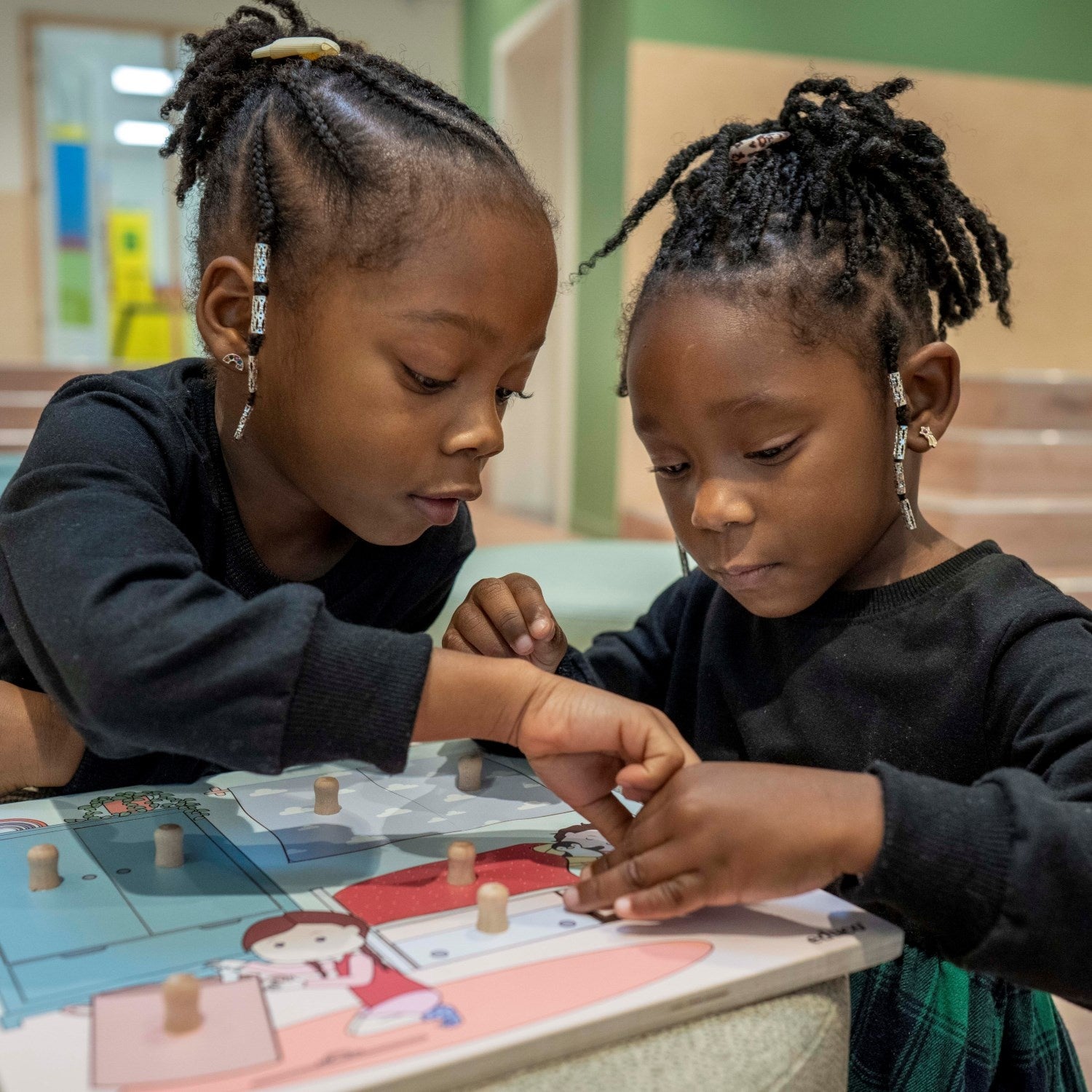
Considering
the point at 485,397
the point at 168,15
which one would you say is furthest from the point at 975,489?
the point at 168,15

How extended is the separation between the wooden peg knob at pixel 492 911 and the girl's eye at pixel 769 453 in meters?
0.35

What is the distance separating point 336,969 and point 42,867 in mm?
185

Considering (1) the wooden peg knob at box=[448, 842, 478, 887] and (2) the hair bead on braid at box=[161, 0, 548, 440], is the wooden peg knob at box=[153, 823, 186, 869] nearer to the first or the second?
(1) the wooden peg knob at box=[448, 842, 478, 887]

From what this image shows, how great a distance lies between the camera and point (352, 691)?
0.55 m

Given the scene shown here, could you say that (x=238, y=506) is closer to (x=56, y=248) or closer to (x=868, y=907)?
(x=868, y=907)

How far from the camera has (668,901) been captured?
0.52 metres

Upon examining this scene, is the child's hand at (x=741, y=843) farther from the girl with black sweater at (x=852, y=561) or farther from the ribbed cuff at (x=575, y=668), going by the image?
the ribbed cuff at (x=575, y=668)

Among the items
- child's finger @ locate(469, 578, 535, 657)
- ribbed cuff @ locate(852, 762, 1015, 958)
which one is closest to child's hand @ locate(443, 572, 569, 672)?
child's finger @ locate(469, 578, 535, 657)

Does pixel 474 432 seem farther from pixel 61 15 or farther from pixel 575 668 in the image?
pixel 61 15

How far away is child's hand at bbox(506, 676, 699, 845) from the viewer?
580 millimetres

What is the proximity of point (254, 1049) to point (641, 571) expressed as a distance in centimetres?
120

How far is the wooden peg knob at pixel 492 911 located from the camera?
51cm

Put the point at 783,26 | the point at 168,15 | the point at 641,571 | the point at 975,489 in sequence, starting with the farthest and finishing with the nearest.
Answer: the point at 168,15
the point at 783,26
the point at 975,489
the point at 641,571

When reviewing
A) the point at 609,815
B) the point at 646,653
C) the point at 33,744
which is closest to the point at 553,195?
the point at 646,653
